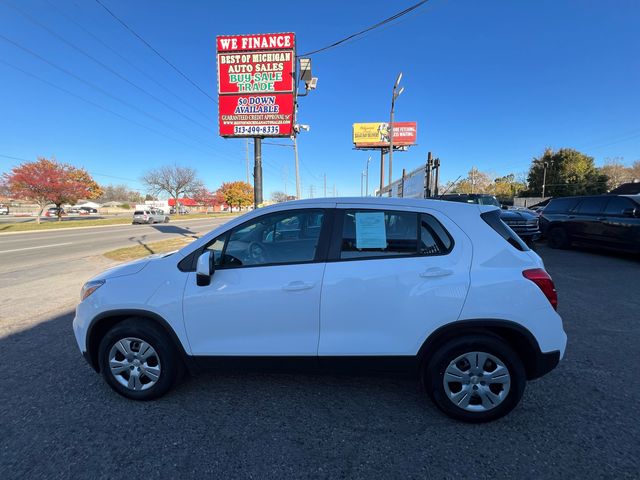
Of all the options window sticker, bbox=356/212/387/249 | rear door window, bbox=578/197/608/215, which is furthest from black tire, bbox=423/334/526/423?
rear door window, bbox=578/197/608/215

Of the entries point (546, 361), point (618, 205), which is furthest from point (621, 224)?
point (546, 361)

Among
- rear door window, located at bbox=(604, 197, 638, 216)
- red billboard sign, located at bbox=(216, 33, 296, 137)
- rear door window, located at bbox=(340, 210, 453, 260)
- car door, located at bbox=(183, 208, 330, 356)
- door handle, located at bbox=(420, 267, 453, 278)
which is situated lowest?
car door, located at bbox=(183, 208, 330, 356)

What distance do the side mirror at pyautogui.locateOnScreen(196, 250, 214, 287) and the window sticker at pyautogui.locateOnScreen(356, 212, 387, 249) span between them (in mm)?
1157

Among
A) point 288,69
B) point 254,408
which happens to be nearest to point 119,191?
point 288,69

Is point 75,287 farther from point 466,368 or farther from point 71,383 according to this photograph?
point 466,368

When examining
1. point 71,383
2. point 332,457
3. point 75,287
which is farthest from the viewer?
point 75,287

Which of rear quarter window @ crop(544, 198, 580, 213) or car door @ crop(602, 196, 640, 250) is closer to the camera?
car door @ crop(602, 196, 640, 250)

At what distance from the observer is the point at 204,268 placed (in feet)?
7.86

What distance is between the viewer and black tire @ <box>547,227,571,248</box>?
34.2 ft

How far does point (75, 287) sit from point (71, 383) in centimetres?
465

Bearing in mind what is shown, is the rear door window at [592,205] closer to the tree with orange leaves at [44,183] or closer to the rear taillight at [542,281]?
the rear taillight at [542,281]

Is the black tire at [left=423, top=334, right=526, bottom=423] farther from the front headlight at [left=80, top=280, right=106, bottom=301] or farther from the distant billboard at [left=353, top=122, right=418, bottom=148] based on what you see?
the distant billboard at [left=353, top=122, right=418, bottom=148]

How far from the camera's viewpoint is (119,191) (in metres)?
125

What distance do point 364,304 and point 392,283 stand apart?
27 cm
